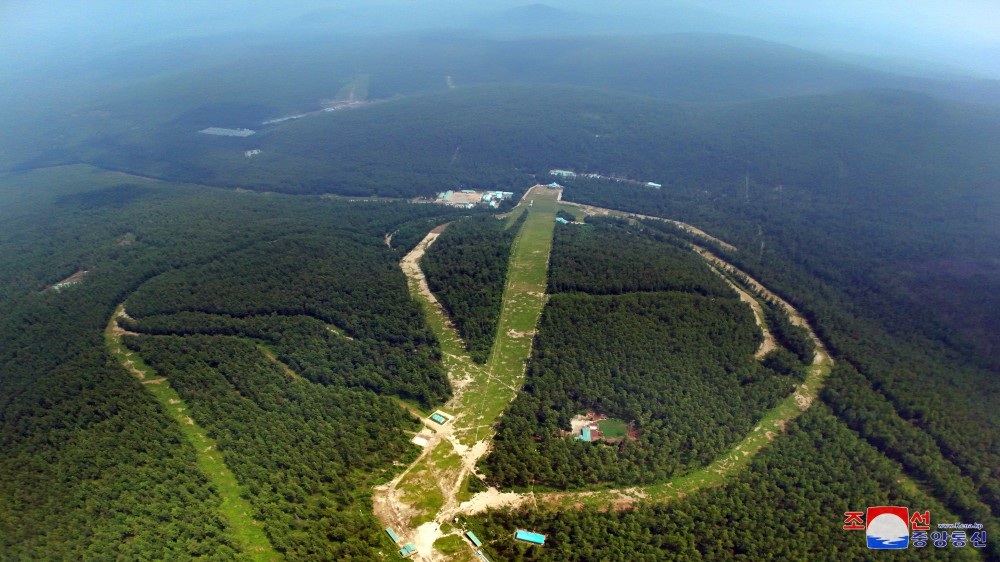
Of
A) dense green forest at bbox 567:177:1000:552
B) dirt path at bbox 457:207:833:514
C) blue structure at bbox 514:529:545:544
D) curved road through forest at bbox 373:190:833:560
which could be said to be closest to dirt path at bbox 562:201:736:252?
dense green forest at bbox 567:177:1000:552

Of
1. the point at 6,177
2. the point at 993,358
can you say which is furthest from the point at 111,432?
the point at 6,177

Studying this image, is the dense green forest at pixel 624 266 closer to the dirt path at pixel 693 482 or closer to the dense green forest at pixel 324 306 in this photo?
the dirt path at pixel 693 482

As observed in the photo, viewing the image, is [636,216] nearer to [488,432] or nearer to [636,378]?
[636,378]

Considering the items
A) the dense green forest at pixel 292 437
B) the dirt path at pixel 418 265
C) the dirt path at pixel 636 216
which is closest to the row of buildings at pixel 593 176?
the dirt path at pixel 636 216

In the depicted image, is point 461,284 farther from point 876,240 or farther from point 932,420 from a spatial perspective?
point 876,240

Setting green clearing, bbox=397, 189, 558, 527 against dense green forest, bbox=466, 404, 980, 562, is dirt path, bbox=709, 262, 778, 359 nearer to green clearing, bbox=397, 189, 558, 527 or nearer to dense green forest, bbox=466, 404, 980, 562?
dense green forest, bbox=466, 404, 980, 562

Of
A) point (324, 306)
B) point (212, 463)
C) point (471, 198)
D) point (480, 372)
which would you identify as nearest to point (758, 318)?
point (480, 372)

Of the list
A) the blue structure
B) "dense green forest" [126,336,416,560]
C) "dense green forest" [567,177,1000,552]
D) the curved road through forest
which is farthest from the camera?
"dense green forest" [567,177,1000,552]
